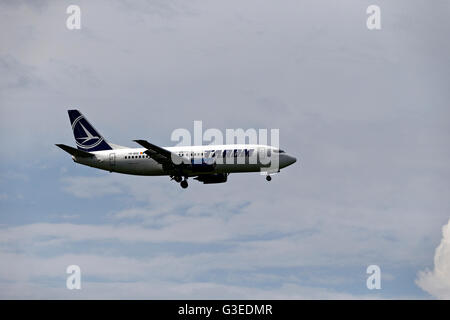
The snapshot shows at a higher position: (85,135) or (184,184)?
(85,135)

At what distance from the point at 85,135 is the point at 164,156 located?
19311 mm

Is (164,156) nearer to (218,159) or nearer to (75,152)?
(218,159)

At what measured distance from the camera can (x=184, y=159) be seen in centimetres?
11569

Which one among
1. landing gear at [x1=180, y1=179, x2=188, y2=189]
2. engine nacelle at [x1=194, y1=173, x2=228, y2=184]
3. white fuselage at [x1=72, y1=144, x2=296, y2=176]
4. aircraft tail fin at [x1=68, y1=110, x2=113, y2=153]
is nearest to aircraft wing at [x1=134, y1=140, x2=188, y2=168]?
white fuselage at [x1=72, y1=144, x2=296, y2=176]

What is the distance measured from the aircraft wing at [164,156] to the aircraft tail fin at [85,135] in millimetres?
12137

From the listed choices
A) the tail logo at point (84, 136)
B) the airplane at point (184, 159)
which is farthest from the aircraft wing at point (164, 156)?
the tail logo at point (84, 136)

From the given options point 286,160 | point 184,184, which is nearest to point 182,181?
point 184,184

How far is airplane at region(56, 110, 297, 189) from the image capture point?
373ft
